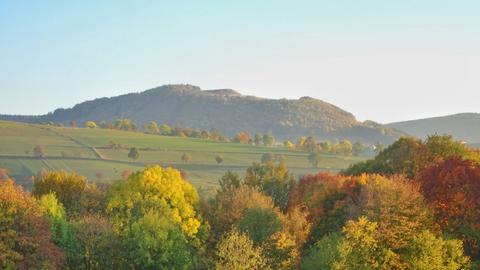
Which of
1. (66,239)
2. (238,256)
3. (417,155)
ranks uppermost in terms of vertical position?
(417,155)

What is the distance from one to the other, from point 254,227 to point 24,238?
24.7 meters

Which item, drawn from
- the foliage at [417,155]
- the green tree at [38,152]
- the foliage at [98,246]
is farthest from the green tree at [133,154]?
the foliage at [98,246]

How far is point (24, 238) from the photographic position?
61.9 m

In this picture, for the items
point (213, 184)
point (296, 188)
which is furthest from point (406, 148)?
point (213, 184)

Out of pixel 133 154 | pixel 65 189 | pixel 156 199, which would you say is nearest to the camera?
pixel 156 199

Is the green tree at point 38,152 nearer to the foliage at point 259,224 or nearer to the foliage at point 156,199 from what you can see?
the foliage at point 156,199

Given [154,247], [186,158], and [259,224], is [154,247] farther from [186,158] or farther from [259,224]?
[186,158]

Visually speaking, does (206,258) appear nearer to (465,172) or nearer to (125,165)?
(465,172)

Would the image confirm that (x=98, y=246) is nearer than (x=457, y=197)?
Yes

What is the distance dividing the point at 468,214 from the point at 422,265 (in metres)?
14.1

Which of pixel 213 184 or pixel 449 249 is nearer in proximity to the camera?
pixel 449 249

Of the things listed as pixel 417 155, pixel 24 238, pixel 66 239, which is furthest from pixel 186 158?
pixel 24 238

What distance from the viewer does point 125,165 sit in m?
182

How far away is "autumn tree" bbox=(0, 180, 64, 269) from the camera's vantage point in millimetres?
60531
